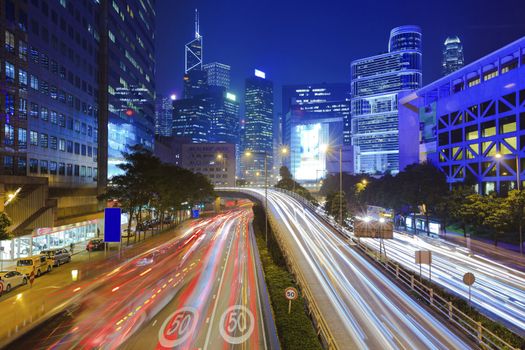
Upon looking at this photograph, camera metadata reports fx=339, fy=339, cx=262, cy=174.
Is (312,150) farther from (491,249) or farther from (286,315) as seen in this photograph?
(286,315)

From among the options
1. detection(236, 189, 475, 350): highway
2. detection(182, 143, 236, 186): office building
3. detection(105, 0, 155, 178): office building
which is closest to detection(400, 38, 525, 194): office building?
detection(236, 189, 475, 350): highway

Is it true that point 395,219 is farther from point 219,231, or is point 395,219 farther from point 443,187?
point 219,231

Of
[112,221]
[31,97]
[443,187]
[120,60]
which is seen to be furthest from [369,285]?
[120,60]

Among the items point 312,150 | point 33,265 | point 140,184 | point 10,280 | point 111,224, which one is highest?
point 312,150

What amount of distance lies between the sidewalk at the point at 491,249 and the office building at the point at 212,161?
129731 millimetres

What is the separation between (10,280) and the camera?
978 inches

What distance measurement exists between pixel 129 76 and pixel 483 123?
7648cm

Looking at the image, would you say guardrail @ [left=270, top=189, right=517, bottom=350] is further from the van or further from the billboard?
the billboard

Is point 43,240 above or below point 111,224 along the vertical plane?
below

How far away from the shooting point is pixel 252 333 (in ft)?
55.8

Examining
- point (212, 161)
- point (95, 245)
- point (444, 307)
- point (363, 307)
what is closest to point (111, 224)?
point (95, 245)

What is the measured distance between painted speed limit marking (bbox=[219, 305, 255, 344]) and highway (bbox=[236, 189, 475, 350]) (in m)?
4.07

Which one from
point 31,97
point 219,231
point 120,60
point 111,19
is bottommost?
point 219,231

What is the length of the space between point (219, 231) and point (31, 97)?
34.4 meters
